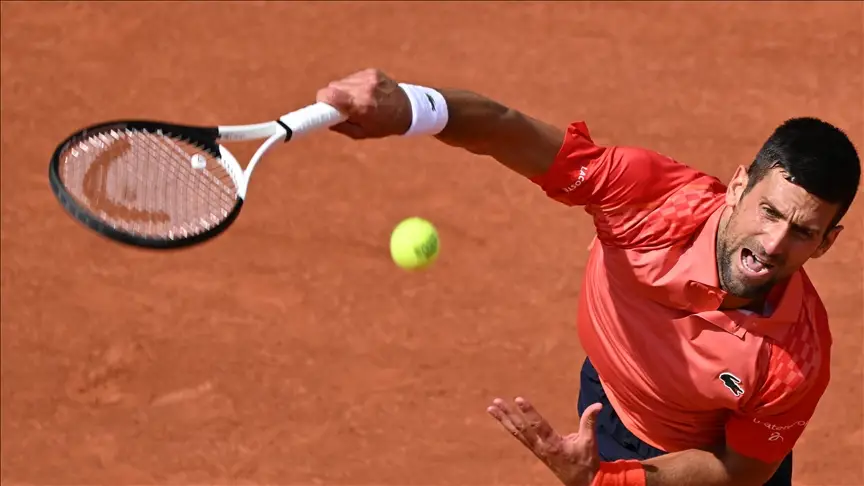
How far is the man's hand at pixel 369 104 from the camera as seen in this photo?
2.76 m

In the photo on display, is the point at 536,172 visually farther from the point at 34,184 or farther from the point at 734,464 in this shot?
the point at 34,184

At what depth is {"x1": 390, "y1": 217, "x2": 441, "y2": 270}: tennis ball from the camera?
4453 millimetres

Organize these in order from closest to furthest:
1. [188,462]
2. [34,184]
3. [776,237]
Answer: [776,237], [188,462], [34,184]

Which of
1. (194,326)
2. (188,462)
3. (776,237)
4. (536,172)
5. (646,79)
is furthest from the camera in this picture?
(646,79)

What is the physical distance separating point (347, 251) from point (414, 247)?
0.72 meters

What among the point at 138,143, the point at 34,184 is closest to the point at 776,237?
the point at 138,143

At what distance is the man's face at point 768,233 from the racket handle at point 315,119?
105 centimetres

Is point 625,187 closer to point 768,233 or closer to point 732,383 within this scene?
point 768,233

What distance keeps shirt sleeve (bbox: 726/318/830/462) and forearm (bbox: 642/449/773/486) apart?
→ 6 cm

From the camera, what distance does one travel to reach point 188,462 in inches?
181

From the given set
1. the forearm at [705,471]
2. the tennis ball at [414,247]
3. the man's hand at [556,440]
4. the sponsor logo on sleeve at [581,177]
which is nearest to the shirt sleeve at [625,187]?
the sponsor logo on sleeve at [581,177]

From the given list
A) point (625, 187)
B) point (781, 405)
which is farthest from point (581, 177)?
point (781, 405)

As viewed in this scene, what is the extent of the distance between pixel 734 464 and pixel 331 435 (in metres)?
1.90

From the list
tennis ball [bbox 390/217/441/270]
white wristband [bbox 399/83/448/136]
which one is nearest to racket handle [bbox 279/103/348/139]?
white wristband [bbox 399/83/448/136]
